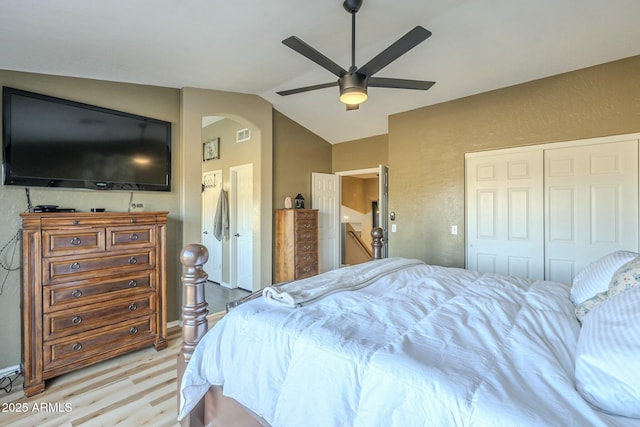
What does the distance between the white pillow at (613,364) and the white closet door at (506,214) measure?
269 centimetres

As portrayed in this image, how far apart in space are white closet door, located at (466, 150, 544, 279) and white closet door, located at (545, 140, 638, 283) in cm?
11

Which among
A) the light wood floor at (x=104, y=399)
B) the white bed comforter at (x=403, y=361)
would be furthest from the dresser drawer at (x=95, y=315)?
the white bed comforter at (x=403, y=361)

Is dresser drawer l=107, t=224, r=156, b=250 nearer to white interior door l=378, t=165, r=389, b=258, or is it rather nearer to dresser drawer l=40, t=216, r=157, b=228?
dresser drawer l=40, t=216, r=157, b=228

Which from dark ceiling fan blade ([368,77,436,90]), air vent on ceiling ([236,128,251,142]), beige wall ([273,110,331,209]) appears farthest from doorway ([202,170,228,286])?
dark ceiling fan blade ([368,77,436,90])

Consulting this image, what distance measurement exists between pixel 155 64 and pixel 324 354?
2.89 metres

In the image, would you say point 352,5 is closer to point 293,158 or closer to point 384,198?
point 384,198

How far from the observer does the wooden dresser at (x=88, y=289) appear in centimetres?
215

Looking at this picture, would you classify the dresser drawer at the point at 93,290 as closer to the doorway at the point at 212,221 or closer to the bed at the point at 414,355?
the bed at the point at 414,355

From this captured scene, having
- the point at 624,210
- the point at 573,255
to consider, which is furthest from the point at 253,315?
the point at 624,210

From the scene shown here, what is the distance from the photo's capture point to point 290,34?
2598 millimetres

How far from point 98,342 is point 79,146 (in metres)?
1.69

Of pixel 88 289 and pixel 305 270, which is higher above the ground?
pixel 88 289

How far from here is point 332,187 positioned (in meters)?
5.51

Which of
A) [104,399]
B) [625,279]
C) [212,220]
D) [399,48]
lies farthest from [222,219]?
[625,279]
